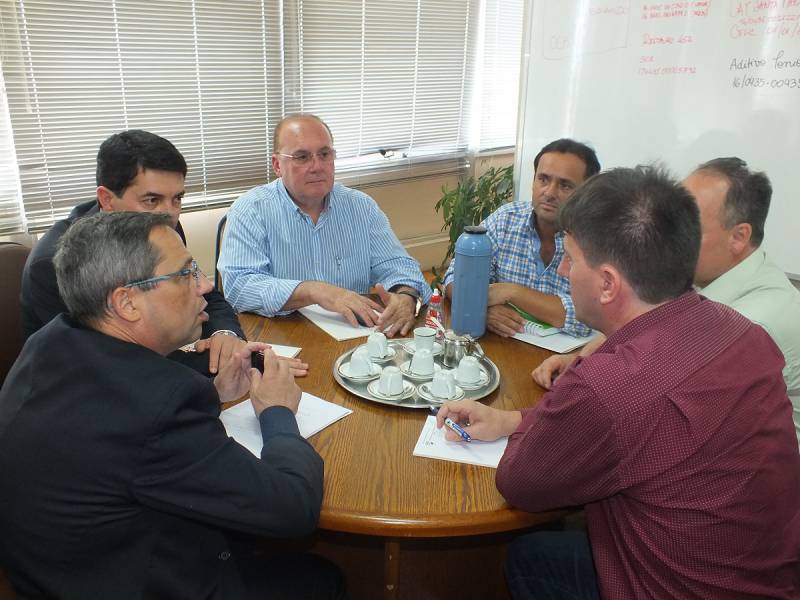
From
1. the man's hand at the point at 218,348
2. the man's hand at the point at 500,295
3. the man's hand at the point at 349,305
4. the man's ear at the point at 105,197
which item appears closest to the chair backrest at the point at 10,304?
the man's ear at the point at 105,197

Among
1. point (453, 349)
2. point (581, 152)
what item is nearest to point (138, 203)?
point (453, 349)

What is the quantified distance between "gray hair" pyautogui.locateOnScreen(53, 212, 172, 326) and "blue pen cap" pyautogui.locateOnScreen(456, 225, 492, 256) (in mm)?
949

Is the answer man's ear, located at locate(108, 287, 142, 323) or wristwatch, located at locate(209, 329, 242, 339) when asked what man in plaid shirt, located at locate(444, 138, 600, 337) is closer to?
wristwatch, located at locate(209, 329, 242, 339)

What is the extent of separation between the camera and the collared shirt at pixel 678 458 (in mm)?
958

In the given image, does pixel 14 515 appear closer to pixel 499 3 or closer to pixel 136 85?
pixel 136 85

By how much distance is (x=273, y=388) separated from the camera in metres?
1.32

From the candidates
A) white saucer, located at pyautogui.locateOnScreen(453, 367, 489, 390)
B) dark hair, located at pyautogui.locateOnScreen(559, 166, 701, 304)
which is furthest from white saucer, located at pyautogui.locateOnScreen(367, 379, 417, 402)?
dark hair, located at pyautogui.locateOnScreen(559, 166, 701, 304)

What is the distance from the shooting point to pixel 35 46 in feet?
8.16

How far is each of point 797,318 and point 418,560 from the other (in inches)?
48.8

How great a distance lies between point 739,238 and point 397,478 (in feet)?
3.61

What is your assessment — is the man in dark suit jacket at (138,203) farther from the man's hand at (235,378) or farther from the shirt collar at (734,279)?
the shirt collar at (734,279)

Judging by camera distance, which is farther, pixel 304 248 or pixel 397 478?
pixel 304 248

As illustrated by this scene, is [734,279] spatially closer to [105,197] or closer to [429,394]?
[429,394]

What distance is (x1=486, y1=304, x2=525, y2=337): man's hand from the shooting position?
6.18 ft
